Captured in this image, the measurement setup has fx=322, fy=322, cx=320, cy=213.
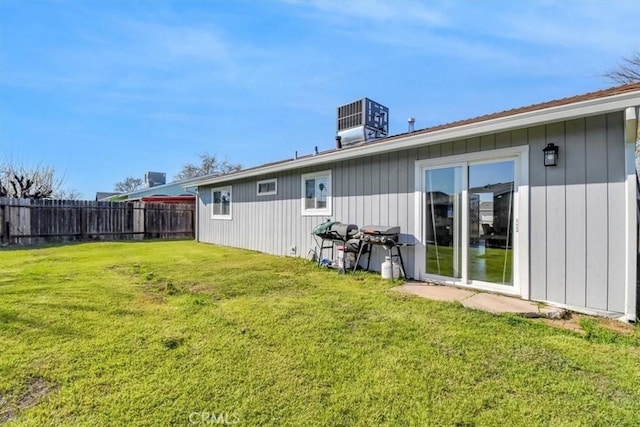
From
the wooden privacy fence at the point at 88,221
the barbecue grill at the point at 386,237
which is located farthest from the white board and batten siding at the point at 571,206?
the wooden privacy fence at the point at 88,221

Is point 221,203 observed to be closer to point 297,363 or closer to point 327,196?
point 327,196

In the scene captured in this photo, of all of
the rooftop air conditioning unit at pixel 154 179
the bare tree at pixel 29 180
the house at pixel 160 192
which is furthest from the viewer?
the rooftop air conditioning unit at pixel 154 179

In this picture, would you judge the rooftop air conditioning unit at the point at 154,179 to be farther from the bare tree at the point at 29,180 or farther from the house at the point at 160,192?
the bare tree at the point at 29,180

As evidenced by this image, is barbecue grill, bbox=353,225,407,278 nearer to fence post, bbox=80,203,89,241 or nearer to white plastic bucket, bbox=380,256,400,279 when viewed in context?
white plastic bucket, bbox=380,256,400,279

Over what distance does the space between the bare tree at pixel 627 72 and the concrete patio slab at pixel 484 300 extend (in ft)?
A: 37.8

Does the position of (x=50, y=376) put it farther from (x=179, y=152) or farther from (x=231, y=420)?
(x=179, y=152)

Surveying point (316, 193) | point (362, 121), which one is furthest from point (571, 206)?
point (362, 121)

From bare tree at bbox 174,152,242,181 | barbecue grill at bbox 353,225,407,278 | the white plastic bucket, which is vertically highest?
bare tree at bbox 174,152,242,181

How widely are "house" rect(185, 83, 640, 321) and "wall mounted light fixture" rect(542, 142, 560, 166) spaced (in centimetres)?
1

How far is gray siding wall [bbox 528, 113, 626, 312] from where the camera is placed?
3.38 metres

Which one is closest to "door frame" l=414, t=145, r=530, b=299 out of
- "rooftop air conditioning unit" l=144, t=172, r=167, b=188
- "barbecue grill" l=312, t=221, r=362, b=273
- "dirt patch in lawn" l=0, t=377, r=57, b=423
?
"barbecue grill" l=312, t=221, r=362, b=273

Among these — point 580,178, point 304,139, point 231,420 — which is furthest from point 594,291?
point 304,139

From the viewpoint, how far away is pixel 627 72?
424 inches

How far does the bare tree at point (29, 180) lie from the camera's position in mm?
15297
